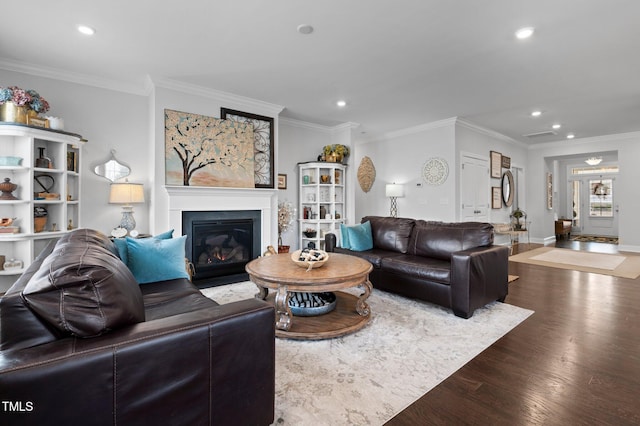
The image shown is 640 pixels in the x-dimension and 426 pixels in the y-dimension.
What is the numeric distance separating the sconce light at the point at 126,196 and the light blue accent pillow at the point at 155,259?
1240 mm

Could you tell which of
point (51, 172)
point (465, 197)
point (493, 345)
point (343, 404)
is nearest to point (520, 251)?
point (465, 197)

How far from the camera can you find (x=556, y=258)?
589 cm

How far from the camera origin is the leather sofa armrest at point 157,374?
0.91 meters

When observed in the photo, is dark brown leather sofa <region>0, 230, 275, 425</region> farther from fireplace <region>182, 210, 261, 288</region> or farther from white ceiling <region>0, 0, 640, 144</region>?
fireplace <region>182, 210, 261, 288</region>

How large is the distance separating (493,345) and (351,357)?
1.13 meters

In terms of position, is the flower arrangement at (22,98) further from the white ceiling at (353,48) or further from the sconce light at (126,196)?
the sconce light at (126,196)

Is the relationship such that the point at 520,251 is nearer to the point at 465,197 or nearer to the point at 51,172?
the point at 465,197

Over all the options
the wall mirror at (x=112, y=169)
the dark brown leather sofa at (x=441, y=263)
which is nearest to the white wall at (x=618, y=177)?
the dark brown leather sofa at (x=441, y=263)

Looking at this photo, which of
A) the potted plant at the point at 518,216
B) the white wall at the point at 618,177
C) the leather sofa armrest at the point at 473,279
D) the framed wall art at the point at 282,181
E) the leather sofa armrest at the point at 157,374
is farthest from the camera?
the potted plant at the point at 518,216

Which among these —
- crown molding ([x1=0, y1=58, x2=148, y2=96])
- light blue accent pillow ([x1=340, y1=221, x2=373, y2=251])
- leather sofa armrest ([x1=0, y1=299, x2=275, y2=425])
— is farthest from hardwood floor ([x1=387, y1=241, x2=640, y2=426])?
crown molding ([x1=0, y1=58, x2=148, y2=96])

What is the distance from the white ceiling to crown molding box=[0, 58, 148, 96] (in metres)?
0.02

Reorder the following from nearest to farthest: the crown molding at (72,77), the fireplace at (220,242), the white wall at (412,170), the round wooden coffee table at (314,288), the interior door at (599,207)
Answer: the round wooden coffee table at (314,288), the crown molding at (72,77), the fireplace at (220,242), the white wall at (412,170), the interior door at (599,207)

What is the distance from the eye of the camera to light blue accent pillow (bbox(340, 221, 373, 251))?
4188mm

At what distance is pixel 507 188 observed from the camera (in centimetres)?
737
